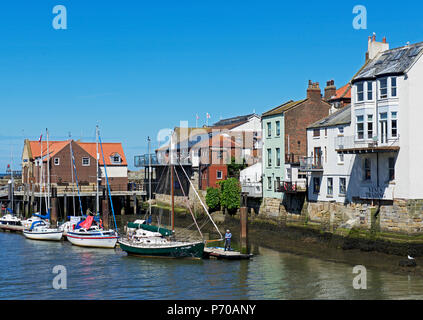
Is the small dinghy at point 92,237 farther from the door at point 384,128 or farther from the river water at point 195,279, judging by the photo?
the door at point 384,128

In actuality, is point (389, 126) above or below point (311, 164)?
above

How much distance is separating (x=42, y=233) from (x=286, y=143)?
26852 millimetres

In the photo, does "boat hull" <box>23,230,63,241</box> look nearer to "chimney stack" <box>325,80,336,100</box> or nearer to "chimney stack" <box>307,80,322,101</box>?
"chimney stack" <box>307,80,322,101</box>

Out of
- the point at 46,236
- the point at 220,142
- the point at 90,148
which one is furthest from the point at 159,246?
the point at 90,148

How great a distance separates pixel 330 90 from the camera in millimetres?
60344

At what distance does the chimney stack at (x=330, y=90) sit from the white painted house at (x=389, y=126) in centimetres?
1719

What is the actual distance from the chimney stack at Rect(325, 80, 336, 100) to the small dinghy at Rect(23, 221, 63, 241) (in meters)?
32.8

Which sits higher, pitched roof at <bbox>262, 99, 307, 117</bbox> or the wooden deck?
pitched roof at <bbox>262, 99, 307, 117</bbox>

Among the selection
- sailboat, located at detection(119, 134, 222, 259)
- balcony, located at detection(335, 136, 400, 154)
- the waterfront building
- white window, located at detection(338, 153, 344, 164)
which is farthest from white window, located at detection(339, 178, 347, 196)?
the waterfront building

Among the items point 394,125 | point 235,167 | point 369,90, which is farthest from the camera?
point 235,167

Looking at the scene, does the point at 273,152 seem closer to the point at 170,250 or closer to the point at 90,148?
the point at 170,250

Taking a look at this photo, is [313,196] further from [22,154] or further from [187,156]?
[22,154]

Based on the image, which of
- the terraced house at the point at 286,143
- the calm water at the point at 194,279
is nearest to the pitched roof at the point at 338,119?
the terraced house at the point at 286,143

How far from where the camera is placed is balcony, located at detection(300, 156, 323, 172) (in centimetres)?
4822
